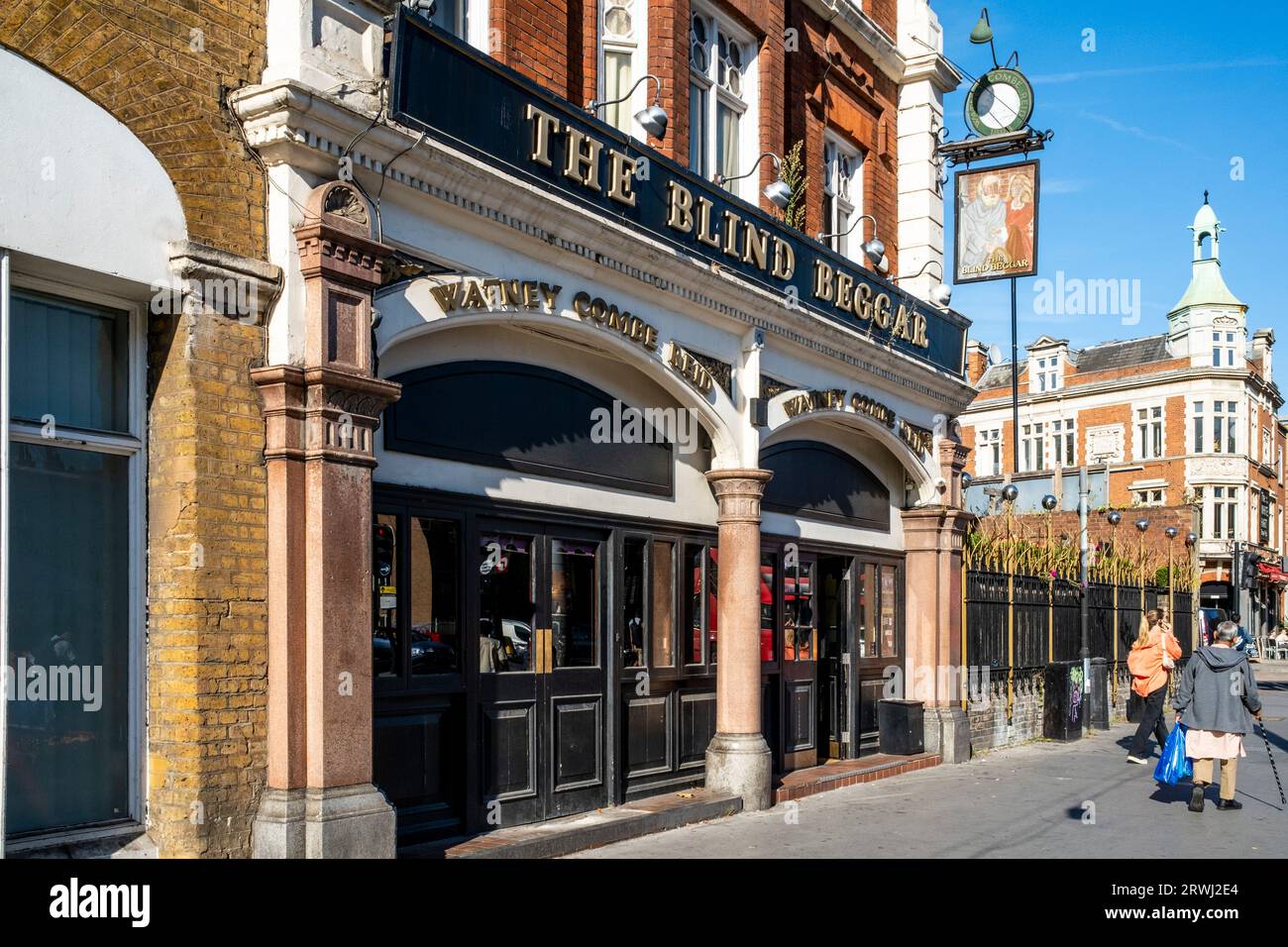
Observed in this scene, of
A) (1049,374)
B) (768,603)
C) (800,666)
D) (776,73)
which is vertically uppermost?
(1049,374)

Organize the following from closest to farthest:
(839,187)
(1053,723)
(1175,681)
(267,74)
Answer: (267,74), (839,187), (1053,723), (1175,681)

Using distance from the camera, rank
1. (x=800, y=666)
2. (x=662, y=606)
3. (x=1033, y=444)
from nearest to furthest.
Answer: (x=662, y=606), (x=800, y=666), (x=1033, y=444)

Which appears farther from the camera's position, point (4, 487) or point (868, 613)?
point (868, 613)

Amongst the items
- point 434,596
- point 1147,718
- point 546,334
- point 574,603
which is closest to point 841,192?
point 1147,718

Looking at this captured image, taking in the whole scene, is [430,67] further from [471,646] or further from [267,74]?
[471,646]

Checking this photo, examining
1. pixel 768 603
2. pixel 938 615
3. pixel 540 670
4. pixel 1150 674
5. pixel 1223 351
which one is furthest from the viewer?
pixel 1223 351

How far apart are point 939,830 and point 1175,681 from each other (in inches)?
673

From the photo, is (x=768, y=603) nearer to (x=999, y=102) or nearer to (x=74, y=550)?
(x=74, y=550)

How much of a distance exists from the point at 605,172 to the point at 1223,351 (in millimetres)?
55368

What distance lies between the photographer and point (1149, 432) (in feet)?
195

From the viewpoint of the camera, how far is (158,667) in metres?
6.75

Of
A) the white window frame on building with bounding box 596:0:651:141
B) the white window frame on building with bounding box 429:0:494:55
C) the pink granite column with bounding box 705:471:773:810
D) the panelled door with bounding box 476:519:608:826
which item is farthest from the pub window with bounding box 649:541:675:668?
the white window frame on building with bounding box 429:0:494:55

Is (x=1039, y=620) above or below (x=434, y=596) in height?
below
